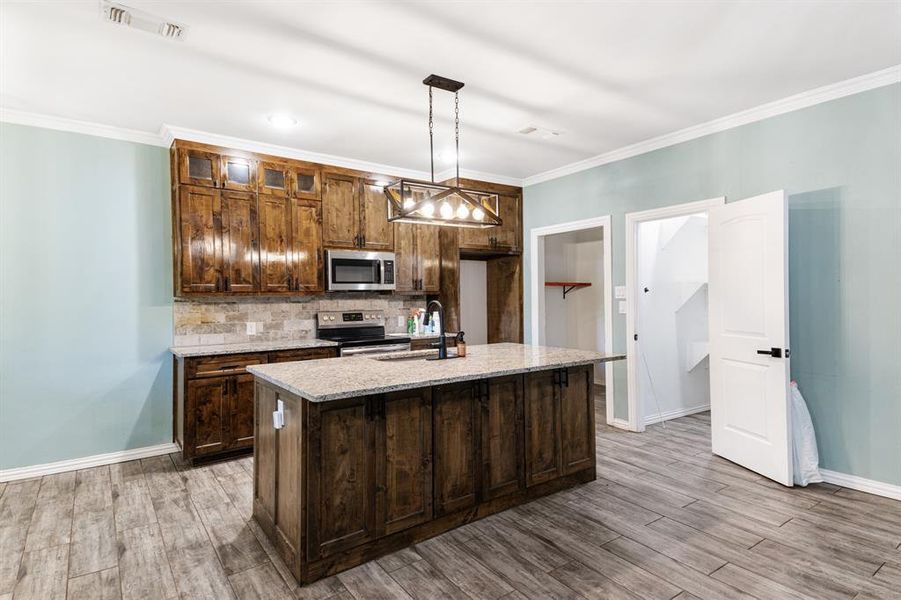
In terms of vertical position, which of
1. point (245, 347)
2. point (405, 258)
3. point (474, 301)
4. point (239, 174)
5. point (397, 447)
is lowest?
point (397, 447)

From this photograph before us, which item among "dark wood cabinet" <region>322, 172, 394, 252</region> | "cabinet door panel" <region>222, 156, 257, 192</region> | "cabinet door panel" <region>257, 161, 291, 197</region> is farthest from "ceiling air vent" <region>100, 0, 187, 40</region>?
"dark wood cabinet" <region>322, 172, 394, 252</region>

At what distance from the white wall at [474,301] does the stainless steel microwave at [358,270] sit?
1193mm

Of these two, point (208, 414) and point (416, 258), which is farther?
point (416, 258)

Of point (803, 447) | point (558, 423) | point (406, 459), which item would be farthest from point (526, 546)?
point (803, 447)

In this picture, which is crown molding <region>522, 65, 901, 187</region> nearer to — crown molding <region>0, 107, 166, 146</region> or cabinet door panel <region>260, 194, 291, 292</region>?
cabinet door panel <region>260, 194, 291, 292</region>

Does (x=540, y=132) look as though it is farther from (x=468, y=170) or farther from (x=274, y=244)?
(x=274, y=244)

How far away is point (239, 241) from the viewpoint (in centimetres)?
433

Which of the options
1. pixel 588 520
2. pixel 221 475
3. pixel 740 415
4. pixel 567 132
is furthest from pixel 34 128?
pixel 740 415

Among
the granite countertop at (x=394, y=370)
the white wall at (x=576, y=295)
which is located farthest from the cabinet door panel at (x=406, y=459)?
the white wall at (x=576, y=295)

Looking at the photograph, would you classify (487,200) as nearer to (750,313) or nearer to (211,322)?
(750,313)

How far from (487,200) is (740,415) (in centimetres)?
258

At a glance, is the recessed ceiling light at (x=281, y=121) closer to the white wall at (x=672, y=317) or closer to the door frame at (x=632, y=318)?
the door frame at (x=632, y=318)

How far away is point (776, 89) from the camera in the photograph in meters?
3.41

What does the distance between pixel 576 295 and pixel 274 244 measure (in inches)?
181
